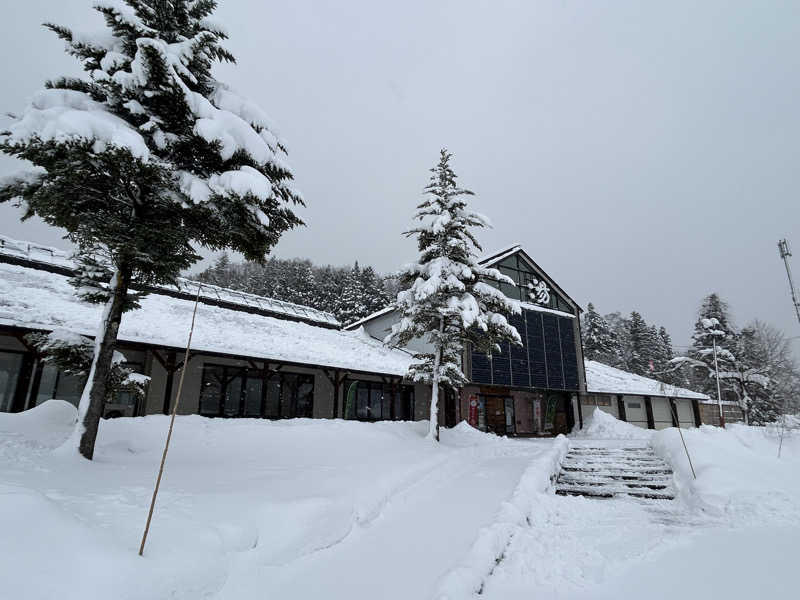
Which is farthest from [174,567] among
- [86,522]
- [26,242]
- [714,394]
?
[714,394]

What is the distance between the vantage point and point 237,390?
671 inches

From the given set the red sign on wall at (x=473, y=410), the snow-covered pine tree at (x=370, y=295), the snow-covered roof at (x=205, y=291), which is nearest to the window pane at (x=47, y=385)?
the snow-covered roof at (x=205, y=291)

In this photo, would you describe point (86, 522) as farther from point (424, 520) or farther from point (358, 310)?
point (358, 310)

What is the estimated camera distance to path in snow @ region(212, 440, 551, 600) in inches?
166

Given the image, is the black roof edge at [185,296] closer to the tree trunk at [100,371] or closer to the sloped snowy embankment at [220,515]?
the tree trunk at [100,371]

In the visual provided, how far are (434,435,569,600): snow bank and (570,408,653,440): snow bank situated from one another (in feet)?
64.7

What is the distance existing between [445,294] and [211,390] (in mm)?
9498

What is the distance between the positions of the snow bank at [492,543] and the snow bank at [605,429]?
64.7 feet

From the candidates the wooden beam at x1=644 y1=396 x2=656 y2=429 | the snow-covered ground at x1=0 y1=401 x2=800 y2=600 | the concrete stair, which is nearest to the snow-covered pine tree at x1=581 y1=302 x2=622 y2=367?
the wooden beam at x1=644 y1=396 x2=656 y2=429

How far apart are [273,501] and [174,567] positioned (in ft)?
6.50

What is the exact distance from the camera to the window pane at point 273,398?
17656 mm

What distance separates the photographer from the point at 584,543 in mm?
5816

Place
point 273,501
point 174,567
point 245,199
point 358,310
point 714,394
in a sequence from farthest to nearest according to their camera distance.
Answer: point 358,310, point 714,394, point 245,199, point 273,501, point 174,567

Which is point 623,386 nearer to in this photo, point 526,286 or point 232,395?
point 526,286
